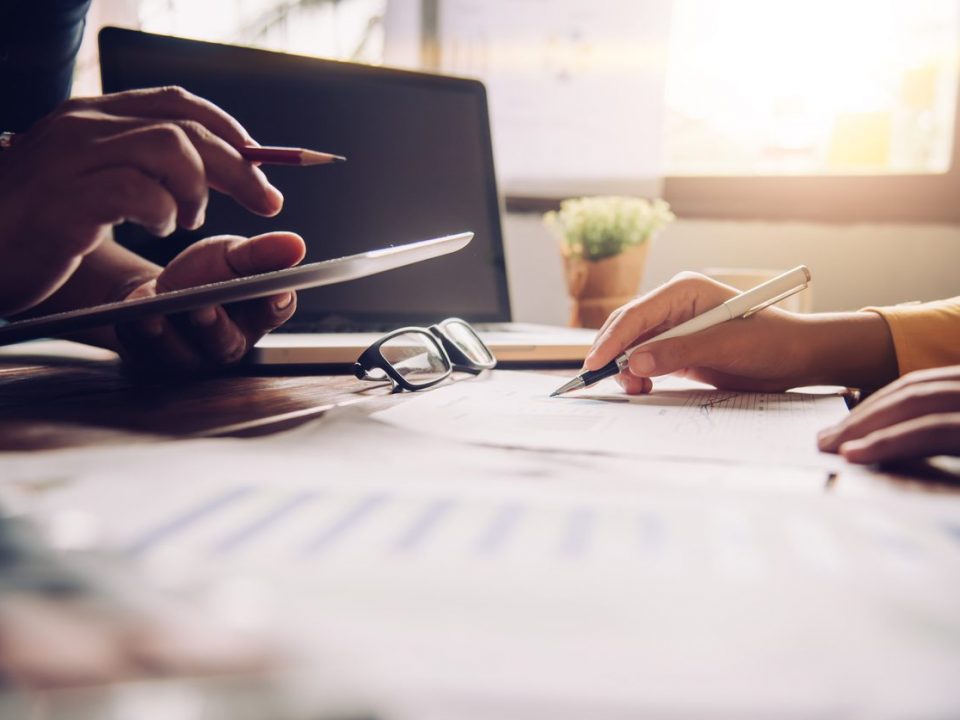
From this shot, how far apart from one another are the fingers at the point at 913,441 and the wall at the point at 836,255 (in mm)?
1105

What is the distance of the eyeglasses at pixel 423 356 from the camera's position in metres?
0.59

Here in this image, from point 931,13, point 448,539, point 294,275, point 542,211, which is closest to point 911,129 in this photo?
point 931,13

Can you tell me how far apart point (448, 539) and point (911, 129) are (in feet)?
4.84

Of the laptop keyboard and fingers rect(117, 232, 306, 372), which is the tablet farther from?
the laptop keyboard

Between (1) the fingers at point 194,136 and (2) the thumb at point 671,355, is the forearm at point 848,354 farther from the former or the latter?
(1) the fingers at point 194,136

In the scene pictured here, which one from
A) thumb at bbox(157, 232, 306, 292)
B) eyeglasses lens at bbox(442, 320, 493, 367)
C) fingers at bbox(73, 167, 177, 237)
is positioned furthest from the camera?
eyeglasses lens at bbox(442, 320, 493, 367)

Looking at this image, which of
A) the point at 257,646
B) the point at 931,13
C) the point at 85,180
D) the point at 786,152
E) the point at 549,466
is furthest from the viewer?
the point at 786,152

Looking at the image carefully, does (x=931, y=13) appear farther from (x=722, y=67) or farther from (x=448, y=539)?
(x=448, y=539)

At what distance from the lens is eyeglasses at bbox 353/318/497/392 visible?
1.92 ft

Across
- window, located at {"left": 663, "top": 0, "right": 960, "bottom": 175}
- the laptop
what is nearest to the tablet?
the laptop

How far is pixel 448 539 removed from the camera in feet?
0.74

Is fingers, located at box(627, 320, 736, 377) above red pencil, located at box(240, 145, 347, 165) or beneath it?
beneath

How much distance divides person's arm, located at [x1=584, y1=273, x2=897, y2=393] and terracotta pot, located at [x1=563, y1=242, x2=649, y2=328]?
18.1 inches

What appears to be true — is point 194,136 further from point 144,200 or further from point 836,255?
point 836,255
